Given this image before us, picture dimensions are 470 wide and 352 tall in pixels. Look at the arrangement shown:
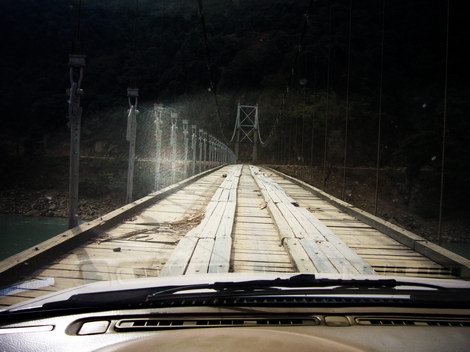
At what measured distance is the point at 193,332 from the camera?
1223 millimetres

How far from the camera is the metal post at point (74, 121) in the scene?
4.04 meters

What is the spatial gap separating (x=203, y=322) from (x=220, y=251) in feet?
7.03

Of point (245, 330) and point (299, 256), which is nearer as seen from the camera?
point (245, 330)

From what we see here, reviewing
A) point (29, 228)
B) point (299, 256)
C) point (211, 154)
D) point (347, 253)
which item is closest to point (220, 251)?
point (299, 256)

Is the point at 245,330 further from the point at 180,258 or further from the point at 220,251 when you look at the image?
the point at 220,251

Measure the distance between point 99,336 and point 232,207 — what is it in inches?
209

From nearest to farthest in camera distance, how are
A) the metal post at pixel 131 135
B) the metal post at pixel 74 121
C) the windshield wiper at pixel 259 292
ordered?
the windshield wiper at pixel 259 292, the metal post at pixel 74 121, the metal post at pixel 131 135

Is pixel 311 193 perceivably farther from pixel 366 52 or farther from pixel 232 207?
pixel 366 52

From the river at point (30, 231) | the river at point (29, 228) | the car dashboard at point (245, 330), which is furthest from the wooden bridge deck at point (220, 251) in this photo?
the river at point (29, 228)

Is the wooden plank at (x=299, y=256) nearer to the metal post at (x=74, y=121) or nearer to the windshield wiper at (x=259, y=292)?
the windshield wiper at (x=259, y=292)

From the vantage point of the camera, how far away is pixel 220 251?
3482 millimetres

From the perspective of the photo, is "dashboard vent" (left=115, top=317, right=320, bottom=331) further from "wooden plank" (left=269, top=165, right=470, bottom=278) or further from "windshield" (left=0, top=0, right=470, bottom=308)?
"wooden plank" (left=269, top=165, right=470, bottom=278)

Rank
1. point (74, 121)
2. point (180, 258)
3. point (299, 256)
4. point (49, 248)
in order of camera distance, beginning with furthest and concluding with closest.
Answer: point (74, 121), point (299, 256), point (180, 258), point (49, 248)

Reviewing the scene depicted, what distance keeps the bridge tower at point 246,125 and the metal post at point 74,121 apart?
60.9 meters
